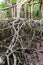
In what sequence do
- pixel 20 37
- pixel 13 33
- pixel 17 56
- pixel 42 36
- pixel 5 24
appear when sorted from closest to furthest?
pixel 17 56 → pixel 20 37 → pixel 13 33 → pixel 5 24 → pixel 42 36

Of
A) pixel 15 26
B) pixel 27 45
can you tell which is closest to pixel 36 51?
pixel 27 45

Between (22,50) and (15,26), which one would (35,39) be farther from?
(22,50)

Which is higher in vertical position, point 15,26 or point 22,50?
point 15,26

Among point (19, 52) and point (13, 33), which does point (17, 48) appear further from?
point (13, 33)

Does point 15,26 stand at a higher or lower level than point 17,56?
higher

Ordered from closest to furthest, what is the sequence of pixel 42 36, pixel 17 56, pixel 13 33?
pixel 17 56
pixel 13 33
pixel 42 36

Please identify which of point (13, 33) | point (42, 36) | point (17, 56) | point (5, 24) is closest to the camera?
point (17, 56)

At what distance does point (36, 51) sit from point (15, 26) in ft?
1.87

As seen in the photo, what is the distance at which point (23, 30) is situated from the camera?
325 centimetres

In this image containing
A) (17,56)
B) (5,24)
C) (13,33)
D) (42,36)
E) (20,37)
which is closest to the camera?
(17,56)

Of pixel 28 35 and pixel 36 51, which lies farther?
pixel 28 35

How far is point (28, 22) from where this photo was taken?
341 cm

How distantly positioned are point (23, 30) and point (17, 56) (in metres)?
0.72

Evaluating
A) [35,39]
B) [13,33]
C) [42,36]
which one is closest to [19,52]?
[13,33]
